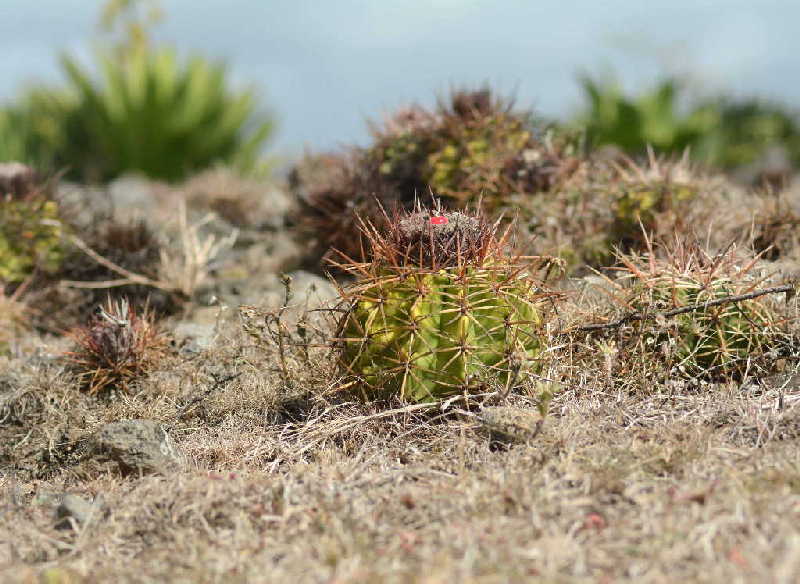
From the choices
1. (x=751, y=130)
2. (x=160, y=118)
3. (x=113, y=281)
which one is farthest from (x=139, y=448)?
(x=751, y=130)

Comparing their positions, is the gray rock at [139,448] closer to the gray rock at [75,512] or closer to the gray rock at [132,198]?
the gray rock at [75,512]

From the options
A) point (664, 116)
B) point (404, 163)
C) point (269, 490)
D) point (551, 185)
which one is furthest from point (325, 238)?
point (664, 116)

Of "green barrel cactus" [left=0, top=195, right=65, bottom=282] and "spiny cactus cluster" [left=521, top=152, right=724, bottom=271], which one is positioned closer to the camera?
"spiny cactus cluster" [left=521, top=152, right=724, bottom=271]

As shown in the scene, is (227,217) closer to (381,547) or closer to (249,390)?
(249,390)

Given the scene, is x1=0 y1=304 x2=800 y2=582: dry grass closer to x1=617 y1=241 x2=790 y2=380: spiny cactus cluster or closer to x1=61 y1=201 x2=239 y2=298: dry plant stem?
x1=617 y1=241 x2=790 y2=380: spiny cactus cluster

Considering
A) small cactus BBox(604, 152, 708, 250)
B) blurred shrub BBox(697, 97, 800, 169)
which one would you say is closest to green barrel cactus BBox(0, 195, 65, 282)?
small cactus BBox(604, 152, 708, 250)
